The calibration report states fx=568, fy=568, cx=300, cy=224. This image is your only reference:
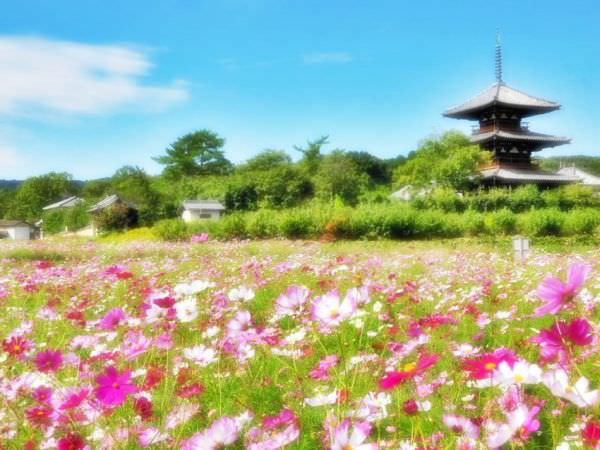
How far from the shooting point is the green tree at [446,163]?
94.2ft

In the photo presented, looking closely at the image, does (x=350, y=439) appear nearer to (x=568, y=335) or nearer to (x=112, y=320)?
(x=568, y=335)

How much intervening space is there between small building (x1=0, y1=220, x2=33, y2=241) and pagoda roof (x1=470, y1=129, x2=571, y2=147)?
45.8 metres

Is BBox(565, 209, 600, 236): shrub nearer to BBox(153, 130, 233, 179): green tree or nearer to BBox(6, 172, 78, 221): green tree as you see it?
BBox(153, 130, 233, 179): green tree

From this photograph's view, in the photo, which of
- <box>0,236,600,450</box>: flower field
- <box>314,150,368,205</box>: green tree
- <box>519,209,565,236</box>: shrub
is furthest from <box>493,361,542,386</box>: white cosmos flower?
<box>314,150,368,205</box>: green tree

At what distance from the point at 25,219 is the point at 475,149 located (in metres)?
55.2

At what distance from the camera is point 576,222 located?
2011cm

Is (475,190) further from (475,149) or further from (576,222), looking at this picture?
(576,222)

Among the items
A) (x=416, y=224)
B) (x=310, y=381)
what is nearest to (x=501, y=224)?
(x=416, y=224)

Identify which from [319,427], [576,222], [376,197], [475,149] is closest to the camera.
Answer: [319,427]

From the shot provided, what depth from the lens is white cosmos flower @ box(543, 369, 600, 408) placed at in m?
0.81

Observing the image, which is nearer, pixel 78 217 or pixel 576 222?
pixel 576 222

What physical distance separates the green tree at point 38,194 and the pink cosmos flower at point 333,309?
7163 cm

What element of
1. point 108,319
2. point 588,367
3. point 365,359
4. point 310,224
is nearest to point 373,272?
point 588,367

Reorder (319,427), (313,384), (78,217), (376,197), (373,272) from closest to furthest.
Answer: (319,427), (313,384), (373,272), (376,197), (78,217)
